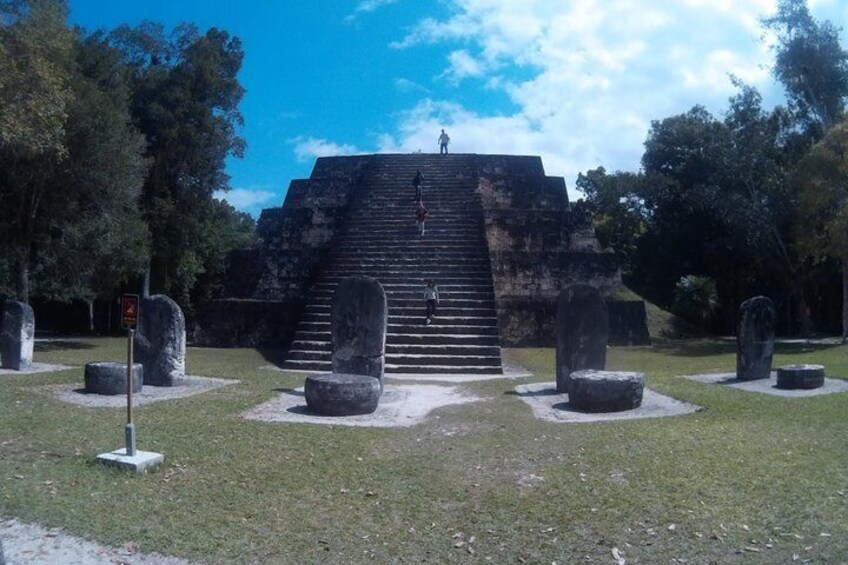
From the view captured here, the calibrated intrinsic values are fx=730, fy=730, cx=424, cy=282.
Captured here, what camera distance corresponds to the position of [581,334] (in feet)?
37.3

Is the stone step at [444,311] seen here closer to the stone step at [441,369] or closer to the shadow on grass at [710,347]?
the stone step at [441,369]

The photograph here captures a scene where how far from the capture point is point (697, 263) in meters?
33.2

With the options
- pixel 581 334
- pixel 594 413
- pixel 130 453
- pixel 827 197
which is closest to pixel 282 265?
pixel 581 334

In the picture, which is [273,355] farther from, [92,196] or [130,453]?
[130,453]

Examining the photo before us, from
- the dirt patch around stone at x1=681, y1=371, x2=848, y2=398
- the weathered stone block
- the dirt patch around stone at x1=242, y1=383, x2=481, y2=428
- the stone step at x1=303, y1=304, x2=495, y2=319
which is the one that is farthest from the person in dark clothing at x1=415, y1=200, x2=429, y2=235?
the dirt patch around stone at x1=681, y1=371, x2=848, y2=398

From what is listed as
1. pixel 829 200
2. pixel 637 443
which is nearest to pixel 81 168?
pixel 637 443

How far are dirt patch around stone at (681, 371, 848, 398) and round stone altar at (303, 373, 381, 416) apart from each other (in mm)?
5958

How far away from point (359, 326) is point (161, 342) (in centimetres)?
322

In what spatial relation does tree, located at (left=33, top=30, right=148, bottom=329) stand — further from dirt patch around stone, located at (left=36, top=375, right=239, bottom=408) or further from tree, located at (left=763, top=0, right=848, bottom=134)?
Result: tree, located at (left=763, top=0, right=848, bottom=134)

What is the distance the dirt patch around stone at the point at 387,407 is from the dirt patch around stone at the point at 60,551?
381cm

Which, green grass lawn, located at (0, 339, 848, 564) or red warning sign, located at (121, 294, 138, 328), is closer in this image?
green grass lawn, located at (0, 339, 848, 564)

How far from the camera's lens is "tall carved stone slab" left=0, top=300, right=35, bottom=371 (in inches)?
527

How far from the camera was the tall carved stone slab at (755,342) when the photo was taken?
12.5 metres

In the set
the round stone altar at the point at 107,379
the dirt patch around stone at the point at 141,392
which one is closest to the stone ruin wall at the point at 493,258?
the dirt patch around stone at the point at 141,392
